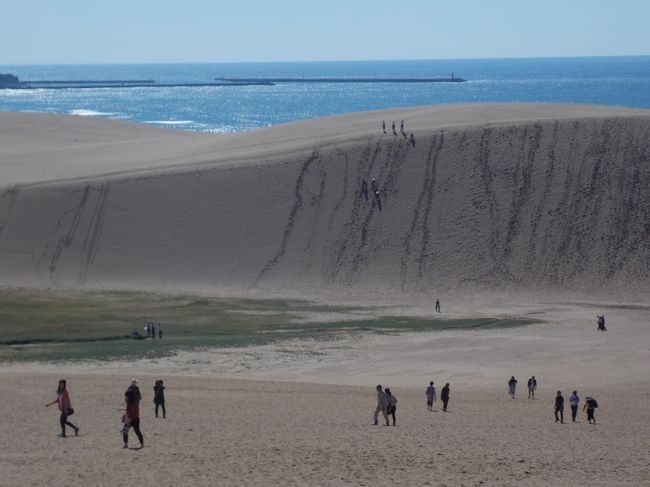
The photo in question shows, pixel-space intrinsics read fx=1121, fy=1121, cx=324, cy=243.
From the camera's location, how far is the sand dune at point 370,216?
133 ft

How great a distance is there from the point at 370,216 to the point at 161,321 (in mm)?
15098

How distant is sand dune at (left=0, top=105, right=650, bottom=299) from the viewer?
40562 mm

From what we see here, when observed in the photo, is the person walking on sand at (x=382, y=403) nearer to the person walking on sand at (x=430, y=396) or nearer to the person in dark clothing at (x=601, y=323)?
the person walking on sand at (x=430, y=396)

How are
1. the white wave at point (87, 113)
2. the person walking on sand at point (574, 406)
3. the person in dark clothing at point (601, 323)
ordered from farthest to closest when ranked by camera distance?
the white wave at point (87, 113) < the person in dark clothing at point (601, 323) < the person walking on sand at point (574, 406)

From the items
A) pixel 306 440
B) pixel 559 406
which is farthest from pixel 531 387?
pixel 306 440

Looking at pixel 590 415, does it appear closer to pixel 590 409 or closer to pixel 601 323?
pixel 590 409

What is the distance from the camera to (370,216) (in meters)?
44.6

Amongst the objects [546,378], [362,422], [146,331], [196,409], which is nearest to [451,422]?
[362,422]

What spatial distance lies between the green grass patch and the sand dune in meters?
4.70

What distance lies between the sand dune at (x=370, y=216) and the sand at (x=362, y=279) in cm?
10

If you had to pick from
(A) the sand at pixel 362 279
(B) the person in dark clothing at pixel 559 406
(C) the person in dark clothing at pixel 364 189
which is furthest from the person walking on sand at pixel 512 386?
(C) the person in dark clothing at pixel 364 189

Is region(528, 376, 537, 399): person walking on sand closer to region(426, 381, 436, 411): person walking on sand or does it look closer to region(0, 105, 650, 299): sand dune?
region(426, 381, 436, 411): person walking on sand

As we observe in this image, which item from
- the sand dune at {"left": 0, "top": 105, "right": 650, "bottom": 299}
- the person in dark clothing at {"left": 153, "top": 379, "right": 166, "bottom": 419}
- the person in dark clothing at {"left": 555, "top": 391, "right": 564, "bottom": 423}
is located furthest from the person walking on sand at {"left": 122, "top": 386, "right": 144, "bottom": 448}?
the sand dune at {"left": 0, "top": 105, "right": 650, "bottom": 299}

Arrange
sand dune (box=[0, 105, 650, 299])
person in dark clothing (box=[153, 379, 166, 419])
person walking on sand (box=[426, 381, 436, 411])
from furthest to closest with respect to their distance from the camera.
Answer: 1. sand dune (box=[0, 105, 650, 299])
2. person walking on sand (box=[426, 381, 436, 411])
3. person in dark clothing (box=[153, 379, 166, 419])
